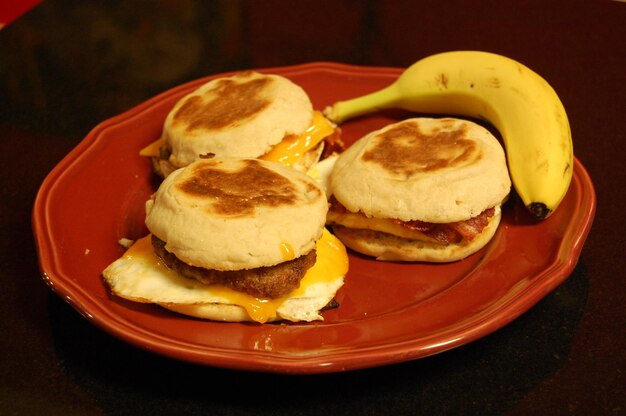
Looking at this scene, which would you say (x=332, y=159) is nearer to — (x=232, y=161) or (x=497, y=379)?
(x=232, y=161)

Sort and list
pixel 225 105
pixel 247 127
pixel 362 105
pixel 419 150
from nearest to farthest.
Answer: pixel 419 150, pixel 247 127, pixel 225 105, pixel 362 105

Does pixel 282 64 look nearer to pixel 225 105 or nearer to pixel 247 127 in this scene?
pixel 225 105

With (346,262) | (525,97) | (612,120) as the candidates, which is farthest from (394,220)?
(612,120)

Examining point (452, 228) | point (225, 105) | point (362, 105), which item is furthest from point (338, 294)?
point (362, 105)

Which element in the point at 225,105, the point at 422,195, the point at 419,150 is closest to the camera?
the point at 422,195

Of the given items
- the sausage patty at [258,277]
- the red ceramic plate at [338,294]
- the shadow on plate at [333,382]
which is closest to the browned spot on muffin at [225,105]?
the red ceramic plate at [338,294]

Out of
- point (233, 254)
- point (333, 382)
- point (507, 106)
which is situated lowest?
point (333, 382)
